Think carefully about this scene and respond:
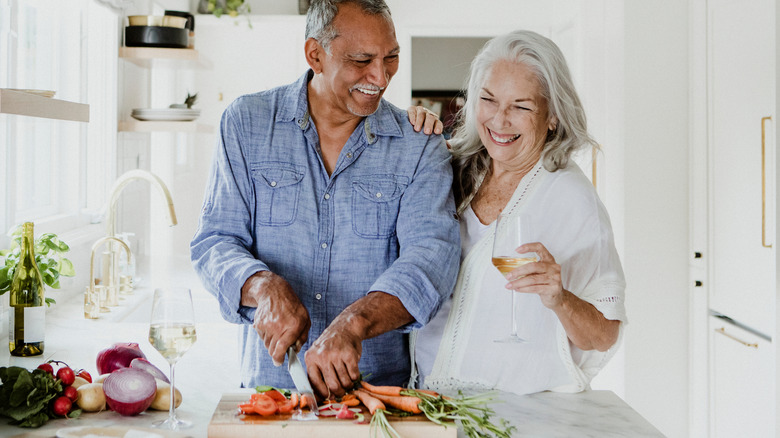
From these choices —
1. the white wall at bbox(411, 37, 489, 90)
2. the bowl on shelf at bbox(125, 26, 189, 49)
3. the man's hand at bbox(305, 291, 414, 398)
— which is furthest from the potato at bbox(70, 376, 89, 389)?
the white wall at bbox(411, 37, 489, 90)

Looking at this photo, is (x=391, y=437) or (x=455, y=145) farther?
(x=455, y=145)

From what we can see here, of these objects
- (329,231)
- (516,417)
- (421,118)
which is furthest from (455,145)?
(516,417)

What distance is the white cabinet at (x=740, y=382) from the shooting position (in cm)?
291

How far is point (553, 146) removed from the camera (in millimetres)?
1844

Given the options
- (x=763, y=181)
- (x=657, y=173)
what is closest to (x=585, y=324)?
(x=763, y=181)

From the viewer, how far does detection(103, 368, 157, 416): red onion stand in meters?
1.39

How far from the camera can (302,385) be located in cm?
141

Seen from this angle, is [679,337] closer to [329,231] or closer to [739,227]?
[739,227]

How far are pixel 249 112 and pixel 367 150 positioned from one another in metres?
0.30

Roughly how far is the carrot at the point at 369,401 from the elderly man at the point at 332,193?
0.30 metres

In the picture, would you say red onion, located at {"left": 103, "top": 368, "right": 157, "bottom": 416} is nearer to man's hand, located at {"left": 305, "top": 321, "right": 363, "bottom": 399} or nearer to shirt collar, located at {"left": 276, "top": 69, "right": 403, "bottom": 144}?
man's hand, located at {"left": 305, "top": 321, "right": 363, "bottom": 399}

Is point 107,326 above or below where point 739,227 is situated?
below

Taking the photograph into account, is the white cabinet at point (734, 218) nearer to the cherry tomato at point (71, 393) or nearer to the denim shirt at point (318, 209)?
the denim shirt at point (318, 209)

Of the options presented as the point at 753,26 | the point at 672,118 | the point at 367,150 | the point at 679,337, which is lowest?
the point at 679,337
